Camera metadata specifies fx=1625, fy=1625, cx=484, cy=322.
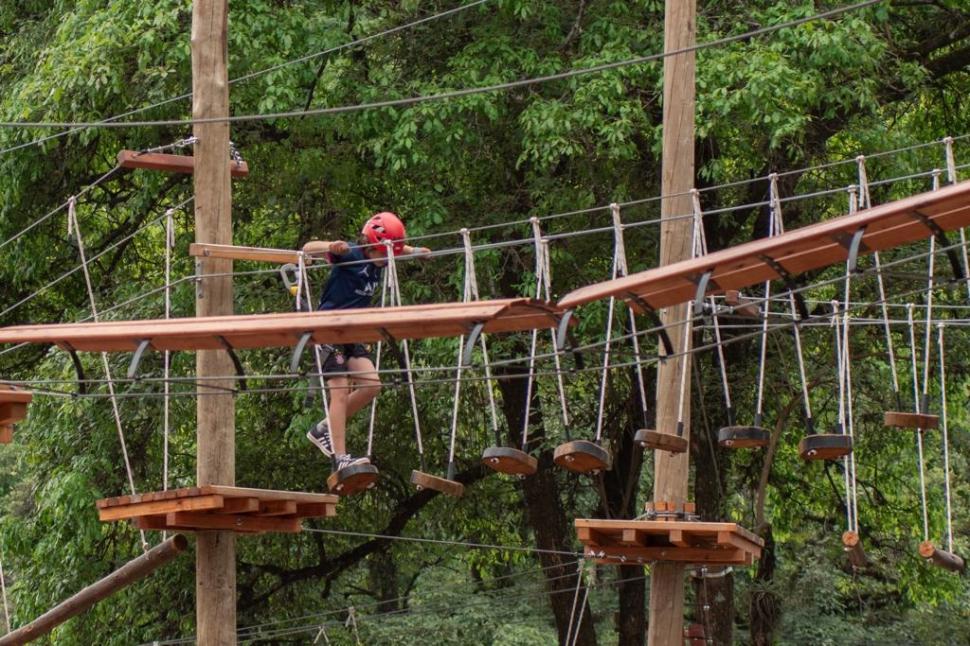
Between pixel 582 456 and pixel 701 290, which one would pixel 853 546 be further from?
pixel 701 290

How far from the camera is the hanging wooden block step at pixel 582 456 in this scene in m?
7.24

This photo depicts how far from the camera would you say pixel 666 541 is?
7867 mm

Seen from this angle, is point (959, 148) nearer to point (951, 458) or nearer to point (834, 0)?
point (834, 0)

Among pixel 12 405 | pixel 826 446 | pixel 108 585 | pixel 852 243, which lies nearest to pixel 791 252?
pixel 852 243

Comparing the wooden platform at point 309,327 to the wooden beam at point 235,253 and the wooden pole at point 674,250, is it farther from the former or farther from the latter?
the wooden pole at point 674,250

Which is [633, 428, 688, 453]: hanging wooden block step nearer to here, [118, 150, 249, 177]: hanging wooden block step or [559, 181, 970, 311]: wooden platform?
[559, 181, 970, 311]: wooden platform

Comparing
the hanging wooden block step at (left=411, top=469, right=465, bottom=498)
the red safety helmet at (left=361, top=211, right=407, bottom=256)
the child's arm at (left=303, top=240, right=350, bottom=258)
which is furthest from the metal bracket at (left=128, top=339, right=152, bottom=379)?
the hanging wooden block step at (left=411, top=469, right=465, bottom=498)

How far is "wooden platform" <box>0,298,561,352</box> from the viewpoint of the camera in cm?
627

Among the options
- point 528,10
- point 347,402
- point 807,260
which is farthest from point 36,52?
point 807,260

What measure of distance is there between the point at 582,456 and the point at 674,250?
4.87 ft

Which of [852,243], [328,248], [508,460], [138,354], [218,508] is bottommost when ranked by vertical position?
[218,508]

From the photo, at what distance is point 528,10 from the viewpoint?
10.9 meters

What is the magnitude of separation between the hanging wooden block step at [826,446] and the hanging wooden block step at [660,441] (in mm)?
613

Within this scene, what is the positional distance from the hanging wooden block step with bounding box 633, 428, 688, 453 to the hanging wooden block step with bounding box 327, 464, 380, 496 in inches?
47.5
